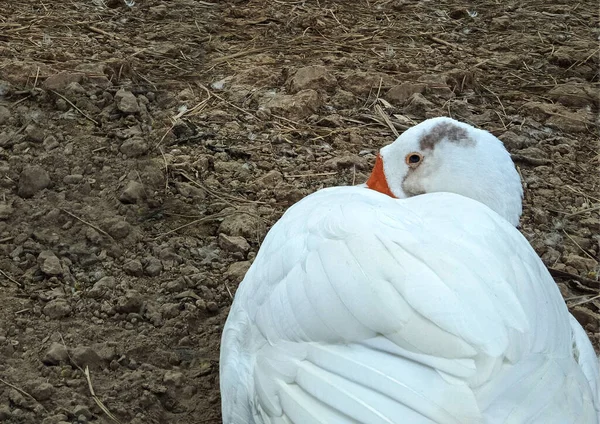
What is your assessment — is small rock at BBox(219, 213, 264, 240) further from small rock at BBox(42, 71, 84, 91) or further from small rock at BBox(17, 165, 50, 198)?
small rock at BBox(42, 71, 84, 91)

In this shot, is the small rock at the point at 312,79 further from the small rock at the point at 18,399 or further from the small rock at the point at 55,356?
the small rock at the point at 18,399

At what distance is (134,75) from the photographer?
4434 mm

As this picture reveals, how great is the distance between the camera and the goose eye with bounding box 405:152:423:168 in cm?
307

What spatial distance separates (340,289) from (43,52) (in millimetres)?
3087

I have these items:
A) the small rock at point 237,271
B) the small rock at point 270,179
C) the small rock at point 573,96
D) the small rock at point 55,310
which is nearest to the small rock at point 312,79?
the small rock at point 270,179

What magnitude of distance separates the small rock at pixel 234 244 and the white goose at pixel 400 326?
2.53ft

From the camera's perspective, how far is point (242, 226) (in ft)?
11.5

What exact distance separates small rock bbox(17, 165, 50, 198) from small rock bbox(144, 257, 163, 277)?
0.65 meters

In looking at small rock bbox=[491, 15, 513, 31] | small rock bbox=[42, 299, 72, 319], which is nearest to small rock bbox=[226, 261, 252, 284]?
small rock bbox=[42, 299, 72, 319]

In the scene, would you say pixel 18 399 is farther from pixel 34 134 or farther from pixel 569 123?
pixel 569 123

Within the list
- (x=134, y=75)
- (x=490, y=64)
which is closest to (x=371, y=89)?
(x=490, y=64)

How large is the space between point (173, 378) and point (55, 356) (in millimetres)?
403

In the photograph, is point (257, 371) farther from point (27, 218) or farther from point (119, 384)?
point (27, 218)

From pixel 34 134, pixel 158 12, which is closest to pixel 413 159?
pixel 34 134
